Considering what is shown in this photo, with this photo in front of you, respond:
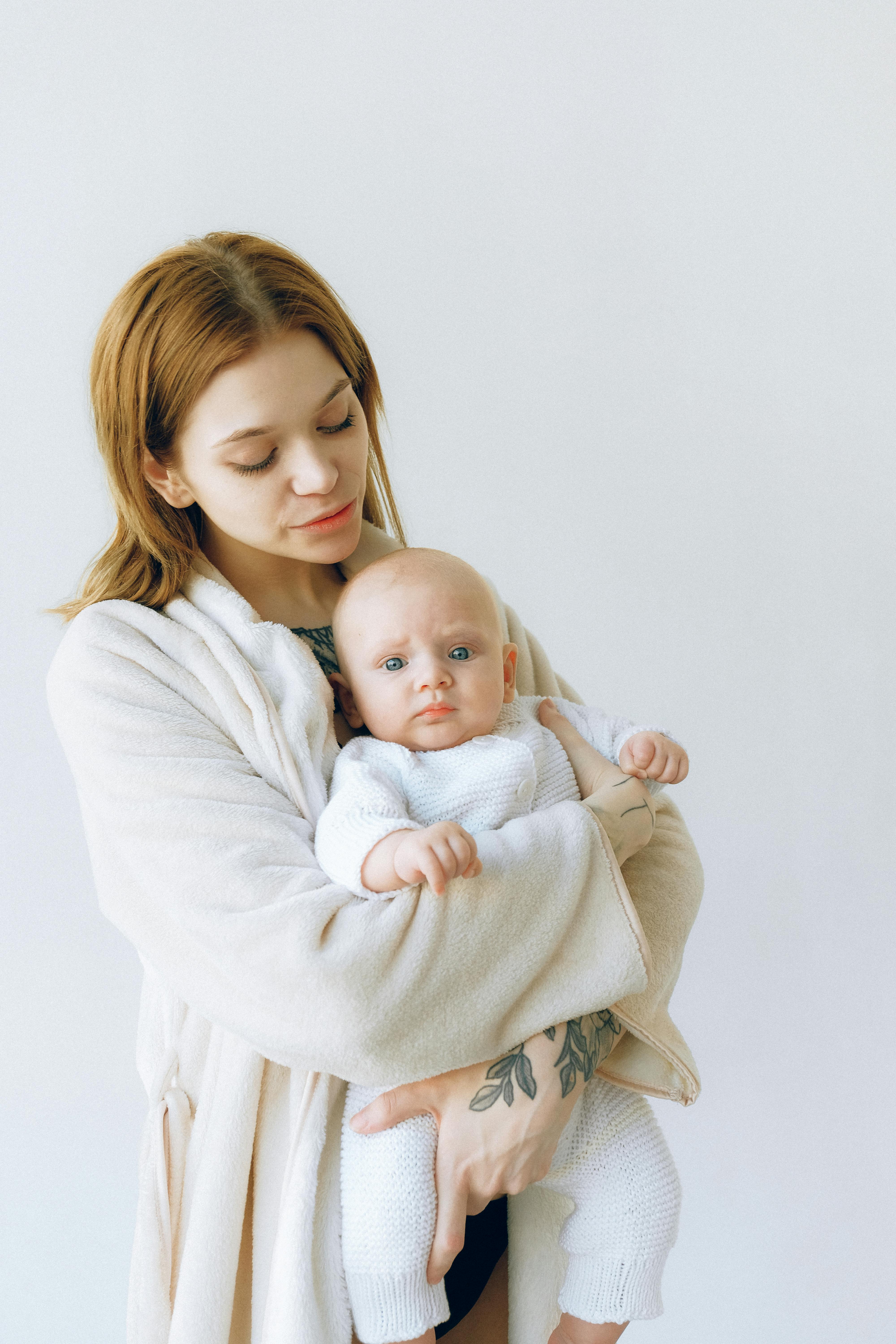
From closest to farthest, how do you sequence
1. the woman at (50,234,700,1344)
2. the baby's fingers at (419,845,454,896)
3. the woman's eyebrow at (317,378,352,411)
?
1. the baby's fingers at (419,845,454,896)
2. the woman at (50,234,700,1344)
3. the woman's eyebrow at (317,378,352,411)

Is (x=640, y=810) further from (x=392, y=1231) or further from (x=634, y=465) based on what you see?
(x=634, y=465)

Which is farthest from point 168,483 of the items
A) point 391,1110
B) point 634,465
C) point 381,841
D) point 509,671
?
point 634,465

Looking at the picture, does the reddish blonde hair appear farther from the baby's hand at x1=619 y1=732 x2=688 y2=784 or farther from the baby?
the baby's hand at x1=619 y1=732 x2=688 y2=784

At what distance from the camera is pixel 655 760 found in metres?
1.66

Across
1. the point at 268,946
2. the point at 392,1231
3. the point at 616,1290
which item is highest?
the point at 268,946

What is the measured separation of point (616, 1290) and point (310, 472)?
1.08 meters

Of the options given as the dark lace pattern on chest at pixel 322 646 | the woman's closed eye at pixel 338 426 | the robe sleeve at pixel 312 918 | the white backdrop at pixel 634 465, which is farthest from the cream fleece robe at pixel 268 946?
the white backdrop at pixel 634 465

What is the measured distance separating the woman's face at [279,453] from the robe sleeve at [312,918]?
0.29 m

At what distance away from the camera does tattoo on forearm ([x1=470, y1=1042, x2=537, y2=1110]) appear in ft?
4.67

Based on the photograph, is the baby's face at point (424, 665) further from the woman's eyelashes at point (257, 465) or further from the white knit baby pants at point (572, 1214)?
the white knit baby pants at point (572, 1214)

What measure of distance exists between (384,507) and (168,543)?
17.4 inches

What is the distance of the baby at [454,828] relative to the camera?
1.42 meters

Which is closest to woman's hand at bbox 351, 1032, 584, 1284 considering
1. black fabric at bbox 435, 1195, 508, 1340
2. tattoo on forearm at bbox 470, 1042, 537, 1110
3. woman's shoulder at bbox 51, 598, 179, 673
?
tattoo on forearm at bbox 470, 1042, 537, 1110

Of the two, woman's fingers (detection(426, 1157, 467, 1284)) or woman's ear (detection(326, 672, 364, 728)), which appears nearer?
woman's fingers (detection(426, 1157, 467, 1284))
